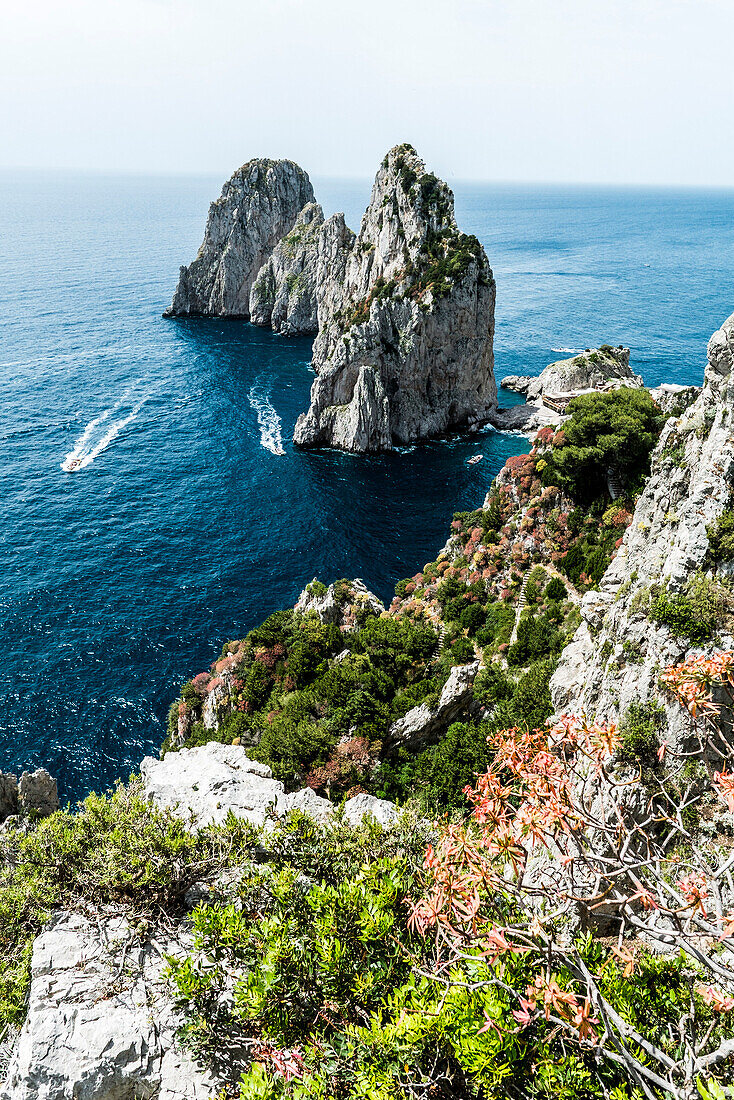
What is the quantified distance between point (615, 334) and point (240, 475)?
10467 cm

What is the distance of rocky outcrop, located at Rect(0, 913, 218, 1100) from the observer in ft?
37.2

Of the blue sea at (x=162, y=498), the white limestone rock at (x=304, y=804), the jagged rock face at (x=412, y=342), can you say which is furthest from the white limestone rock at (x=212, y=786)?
the jagged rock face at (x=412, y=342)

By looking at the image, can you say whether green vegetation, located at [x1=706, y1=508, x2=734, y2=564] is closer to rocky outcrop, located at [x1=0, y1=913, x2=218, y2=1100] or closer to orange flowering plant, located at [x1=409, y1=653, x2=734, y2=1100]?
orange flowering plant, located at [x1=409, y1=653, x2=734, y2=1100]

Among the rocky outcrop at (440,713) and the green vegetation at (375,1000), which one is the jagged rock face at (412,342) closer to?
the rocky outcrop at (440,713)

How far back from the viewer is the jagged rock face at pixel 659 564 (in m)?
20.1

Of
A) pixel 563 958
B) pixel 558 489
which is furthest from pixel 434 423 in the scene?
pixel 563 958

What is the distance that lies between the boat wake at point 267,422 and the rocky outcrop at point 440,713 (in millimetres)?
68775

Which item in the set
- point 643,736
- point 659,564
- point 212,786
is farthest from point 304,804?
point 659,564

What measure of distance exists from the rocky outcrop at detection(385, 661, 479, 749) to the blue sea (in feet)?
81.1

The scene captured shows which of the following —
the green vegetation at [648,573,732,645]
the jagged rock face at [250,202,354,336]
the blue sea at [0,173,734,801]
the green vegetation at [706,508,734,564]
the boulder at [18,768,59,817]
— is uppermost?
the jagged rock face at [250,202,354,336]

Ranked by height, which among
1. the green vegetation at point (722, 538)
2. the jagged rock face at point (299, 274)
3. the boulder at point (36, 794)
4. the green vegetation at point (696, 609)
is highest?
the jagged rock face at point (299, 274)

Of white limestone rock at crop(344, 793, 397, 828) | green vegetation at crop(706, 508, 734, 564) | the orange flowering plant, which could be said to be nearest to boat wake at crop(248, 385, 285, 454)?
white limestone rock at crop(344, 793, 397, 828)

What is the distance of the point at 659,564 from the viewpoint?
73.2 ft

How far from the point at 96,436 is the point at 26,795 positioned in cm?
6882
